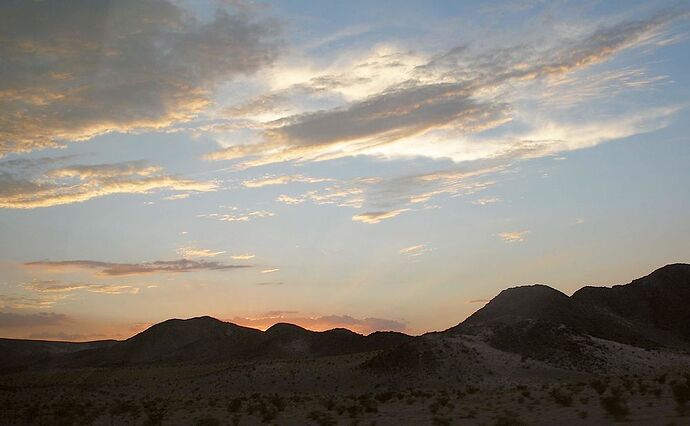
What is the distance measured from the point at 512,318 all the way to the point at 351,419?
54807 mm

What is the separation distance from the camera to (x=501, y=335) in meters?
75.1

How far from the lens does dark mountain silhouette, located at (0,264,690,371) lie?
70.1 m

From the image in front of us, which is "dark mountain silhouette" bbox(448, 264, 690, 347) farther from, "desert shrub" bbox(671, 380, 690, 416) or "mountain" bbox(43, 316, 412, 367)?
"desert shrub" bbox(671, 380, 690, 416)

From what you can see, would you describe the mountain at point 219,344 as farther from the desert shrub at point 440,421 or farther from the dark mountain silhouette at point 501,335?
the desert shrub at point 440,421

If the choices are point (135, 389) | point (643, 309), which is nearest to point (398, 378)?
point (135, 389)

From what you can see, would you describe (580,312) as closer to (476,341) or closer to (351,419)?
(476,341)

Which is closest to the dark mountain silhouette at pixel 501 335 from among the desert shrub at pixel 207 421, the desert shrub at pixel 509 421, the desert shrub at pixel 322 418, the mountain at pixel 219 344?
the mountain at pixel 219 344

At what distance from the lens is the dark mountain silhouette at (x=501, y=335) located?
7006 centimetres

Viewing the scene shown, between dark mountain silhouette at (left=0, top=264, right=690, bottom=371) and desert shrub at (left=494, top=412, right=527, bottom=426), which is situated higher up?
dark mountain silhouette at (left=0, top=264, right=690, bottom=371)

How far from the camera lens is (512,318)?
81.1 meters

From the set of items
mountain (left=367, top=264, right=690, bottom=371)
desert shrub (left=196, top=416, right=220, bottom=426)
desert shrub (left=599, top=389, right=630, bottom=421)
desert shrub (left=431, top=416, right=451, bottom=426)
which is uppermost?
mountain (left=367, top=264, right=690, bottom=371)

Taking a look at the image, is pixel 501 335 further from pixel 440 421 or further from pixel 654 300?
pixel 654 300

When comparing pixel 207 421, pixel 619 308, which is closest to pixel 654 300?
pixel 619 308

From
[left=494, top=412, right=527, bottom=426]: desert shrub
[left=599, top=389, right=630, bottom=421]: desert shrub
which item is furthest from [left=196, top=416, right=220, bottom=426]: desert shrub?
[left=599, top=389, right=630, bottom=421]: desert shrub
